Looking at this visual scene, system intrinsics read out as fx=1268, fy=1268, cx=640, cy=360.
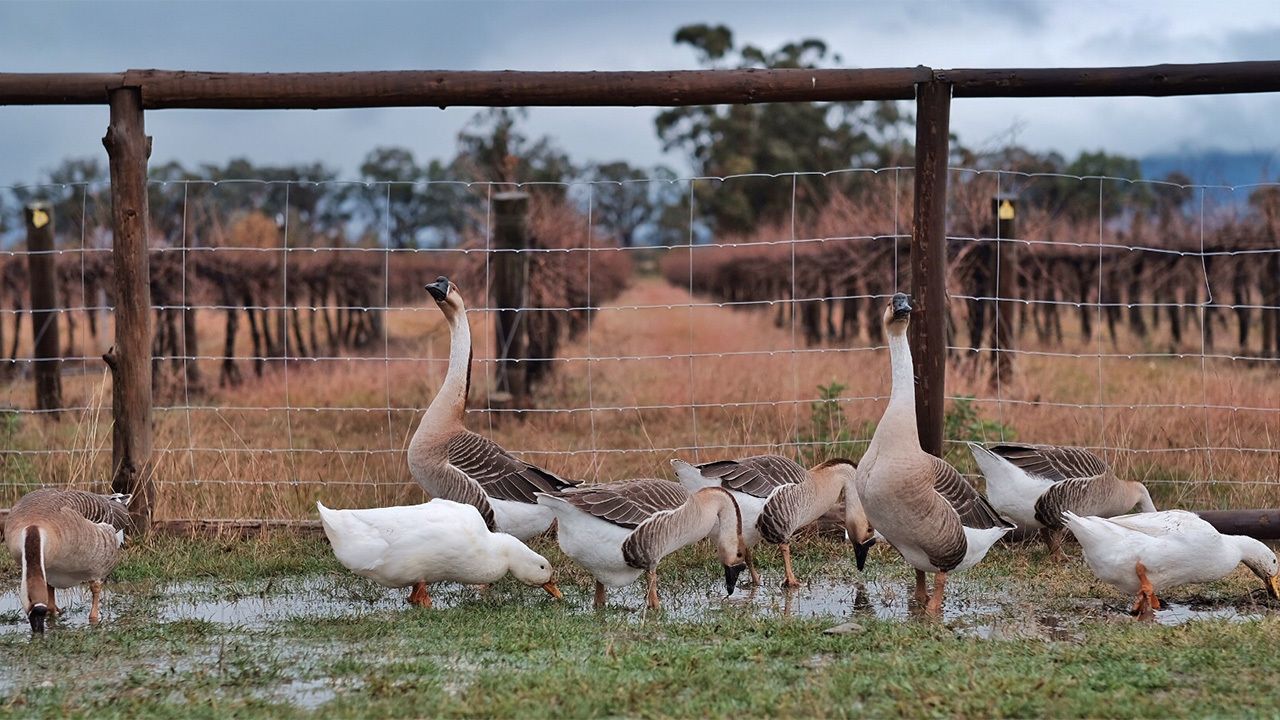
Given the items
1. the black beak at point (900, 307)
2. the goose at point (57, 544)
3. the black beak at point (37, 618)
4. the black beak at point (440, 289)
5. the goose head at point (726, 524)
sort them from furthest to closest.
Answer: the black beak at point (440, 289) → the goose head at point (726, 524) → the black beak at point (900, 307) → the goose at point (57, 544) → the black beak at point (37, 618)

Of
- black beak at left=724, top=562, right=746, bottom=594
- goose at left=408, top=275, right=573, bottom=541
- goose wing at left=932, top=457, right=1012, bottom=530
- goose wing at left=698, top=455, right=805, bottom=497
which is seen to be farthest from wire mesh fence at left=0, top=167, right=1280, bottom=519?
black beak at left=724, top=562, right=746, bottom=594

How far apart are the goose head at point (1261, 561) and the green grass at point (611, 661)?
198 millimetres

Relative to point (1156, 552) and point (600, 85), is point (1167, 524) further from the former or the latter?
point (600, 85)

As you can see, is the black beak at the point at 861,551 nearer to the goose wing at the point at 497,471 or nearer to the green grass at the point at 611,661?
the green grass at the point at 611,661

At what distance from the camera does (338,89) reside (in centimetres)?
848

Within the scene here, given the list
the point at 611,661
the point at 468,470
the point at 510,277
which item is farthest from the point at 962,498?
the point at 510,277

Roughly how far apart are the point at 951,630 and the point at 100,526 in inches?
175

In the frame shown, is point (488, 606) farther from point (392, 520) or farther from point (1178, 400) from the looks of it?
point (1178, 400)

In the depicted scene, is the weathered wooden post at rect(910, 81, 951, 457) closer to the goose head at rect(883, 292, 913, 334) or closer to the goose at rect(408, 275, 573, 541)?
the goose head at rect(883, 292, 913, 334)

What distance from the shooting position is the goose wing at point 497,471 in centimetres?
768

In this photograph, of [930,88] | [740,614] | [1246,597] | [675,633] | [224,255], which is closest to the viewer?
[675,633]

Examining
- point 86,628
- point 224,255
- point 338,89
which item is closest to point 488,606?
point 86,628

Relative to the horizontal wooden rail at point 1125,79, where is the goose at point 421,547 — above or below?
below

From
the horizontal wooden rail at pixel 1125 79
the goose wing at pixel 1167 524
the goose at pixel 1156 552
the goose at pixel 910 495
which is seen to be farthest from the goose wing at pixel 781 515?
the horizontal wooden rail at pixel 1125 79
